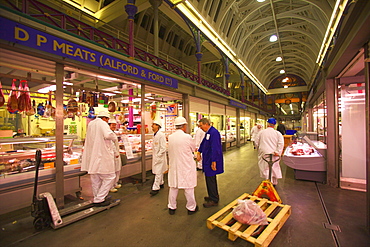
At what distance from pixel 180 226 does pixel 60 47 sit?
13.4 feet

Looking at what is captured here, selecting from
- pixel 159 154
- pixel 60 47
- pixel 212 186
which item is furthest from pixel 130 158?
pixel 60 47

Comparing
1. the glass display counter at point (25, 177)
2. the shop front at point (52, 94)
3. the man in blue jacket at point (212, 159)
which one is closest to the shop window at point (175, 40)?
the shop front at point (52, 94)

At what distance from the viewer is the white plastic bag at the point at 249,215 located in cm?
277

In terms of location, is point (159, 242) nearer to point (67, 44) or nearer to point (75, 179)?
point (75, 179)

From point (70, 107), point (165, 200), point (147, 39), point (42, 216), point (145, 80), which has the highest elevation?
point (147, 39)

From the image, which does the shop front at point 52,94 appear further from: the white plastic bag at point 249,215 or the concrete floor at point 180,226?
the white plastic bag at point 249,215

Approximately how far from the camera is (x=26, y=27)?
304 centimetres

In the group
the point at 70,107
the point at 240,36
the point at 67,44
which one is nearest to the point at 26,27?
the point at 67,44

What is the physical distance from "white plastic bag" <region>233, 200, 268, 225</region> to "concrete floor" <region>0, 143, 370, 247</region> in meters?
0.32

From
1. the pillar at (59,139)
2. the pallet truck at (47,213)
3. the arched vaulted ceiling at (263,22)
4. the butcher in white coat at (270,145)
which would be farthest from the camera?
the arched vaulted ceiling at (263,22)

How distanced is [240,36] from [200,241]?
13.1 metres

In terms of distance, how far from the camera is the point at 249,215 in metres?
2.79

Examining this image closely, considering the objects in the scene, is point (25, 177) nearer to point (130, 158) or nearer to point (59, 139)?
point (59, 139)

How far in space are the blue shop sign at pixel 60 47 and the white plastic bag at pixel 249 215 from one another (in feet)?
13.9
